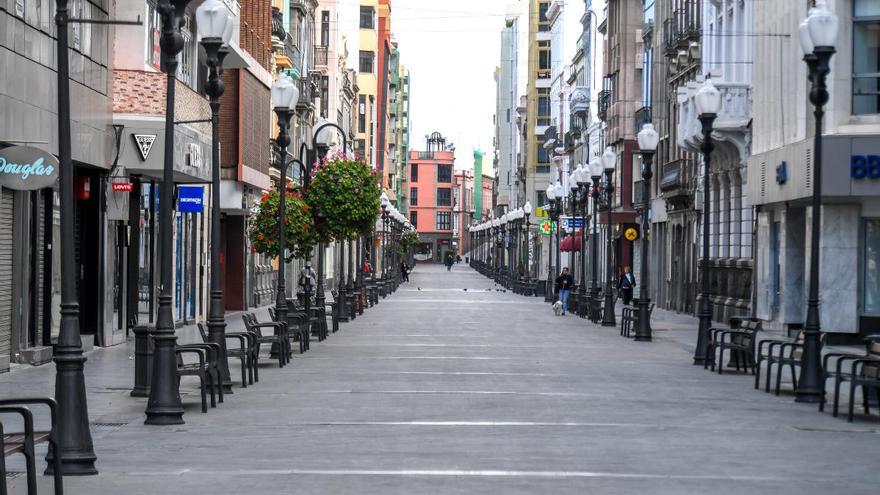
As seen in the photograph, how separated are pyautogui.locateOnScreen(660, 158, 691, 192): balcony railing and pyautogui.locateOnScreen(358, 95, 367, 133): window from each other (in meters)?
71.3

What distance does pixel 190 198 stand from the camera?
3750cm

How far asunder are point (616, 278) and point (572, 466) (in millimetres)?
65040

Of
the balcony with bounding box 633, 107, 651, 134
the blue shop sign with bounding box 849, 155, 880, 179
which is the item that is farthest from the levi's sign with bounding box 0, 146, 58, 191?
the balcony with bounding box 633, 107, 651, 134

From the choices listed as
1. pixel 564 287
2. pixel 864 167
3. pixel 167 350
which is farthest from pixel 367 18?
pixel 167 350

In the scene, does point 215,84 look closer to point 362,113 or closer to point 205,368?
point 205,368

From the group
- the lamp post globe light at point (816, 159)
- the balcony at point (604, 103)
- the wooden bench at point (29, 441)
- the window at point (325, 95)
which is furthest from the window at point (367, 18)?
the wooden bench at point (29, 441)

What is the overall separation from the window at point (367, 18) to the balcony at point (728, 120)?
9608 cm

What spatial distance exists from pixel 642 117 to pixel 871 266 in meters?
32.2

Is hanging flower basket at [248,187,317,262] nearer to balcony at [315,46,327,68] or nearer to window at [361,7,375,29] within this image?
balcony at [315,46,327,68]

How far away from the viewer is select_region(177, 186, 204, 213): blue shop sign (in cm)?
3747

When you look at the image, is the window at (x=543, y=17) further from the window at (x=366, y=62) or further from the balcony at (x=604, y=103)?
the balcony at (x=604, y=103)

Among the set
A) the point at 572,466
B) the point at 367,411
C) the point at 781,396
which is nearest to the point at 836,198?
the point at 781,396

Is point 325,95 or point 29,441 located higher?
point 325,95

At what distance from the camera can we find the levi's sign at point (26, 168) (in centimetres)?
2175
